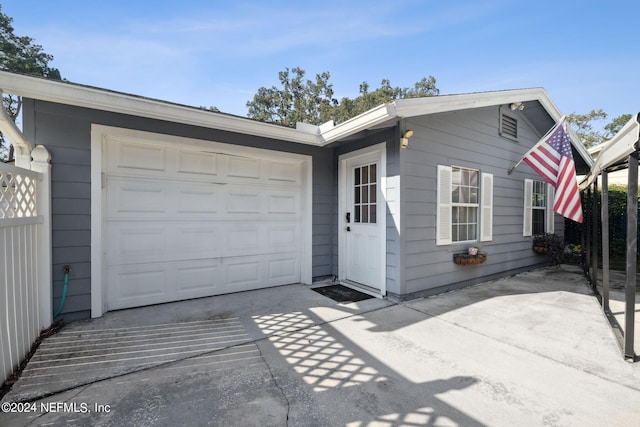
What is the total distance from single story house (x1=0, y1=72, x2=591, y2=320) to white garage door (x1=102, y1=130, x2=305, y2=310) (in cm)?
2

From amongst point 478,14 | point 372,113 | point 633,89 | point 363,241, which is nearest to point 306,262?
point 363,241

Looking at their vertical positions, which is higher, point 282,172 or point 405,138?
point 405,138

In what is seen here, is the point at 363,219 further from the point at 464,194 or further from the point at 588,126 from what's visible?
the point at 588,126

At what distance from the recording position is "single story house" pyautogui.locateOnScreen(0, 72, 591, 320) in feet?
9.62

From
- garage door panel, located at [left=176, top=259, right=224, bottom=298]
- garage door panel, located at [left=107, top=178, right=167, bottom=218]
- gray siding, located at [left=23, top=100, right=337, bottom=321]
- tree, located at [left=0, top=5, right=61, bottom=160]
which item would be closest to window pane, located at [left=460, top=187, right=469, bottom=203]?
garage door panel, located at [left=176, top=259, right=224, bottom=298]

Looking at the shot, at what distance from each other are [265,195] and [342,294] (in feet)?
6.34

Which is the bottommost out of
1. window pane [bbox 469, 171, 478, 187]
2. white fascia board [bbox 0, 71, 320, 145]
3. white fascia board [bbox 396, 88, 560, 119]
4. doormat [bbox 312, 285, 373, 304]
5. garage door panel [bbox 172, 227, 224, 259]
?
doormat [bbox 312, 285, 373, 304]

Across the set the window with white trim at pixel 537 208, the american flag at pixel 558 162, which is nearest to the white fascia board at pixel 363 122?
the american flag at pixel 558 162

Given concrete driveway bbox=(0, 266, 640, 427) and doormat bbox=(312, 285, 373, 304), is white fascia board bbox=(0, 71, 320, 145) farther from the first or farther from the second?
doormat bbox=(312, 285, 373, 304)

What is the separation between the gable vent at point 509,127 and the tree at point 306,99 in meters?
11.0

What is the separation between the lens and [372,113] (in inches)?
129

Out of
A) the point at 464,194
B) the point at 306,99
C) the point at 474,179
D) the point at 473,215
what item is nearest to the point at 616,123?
the point at 306,99

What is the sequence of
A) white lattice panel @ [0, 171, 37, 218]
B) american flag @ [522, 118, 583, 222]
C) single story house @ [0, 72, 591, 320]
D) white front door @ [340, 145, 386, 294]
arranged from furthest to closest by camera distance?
american flag @ [522, 118, 583, 222]
white front door @ [340, 145, 386, 294]
single story house @ [0, 72, 591, 320]
white lattice panel @ [0, 171, 37, 218]

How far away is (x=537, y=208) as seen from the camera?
5.92m
